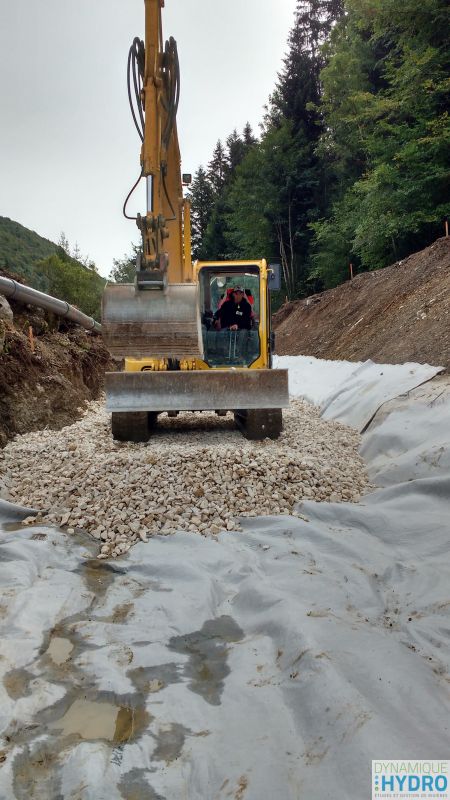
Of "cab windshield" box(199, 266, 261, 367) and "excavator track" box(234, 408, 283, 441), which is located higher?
"cab windshield" box(199, 266, 261, 367)

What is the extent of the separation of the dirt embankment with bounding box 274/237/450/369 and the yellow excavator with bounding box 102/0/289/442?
2448 millimetres

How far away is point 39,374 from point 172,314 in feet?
13.2

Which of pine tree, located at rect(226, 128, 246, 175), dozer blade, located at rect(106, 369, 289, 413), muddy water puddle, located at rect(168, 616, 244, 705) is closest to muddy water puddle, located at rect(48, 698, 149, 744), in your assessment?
muddy water puddle, located at rect(168, 616, 244, 705)

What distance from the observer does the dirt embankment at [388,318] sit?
8.43m

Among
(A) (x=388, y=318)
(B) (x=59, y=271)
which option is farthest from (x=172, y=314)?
(B) (x=59, y=271)

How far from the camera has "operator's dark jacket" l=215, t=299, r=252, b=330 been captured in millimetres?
7359

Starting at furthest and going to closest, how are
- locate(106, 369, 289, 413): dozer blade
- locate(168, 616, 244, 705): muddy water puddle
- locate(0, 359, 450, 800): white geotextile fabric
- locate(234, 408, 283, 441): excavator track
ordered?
1. locate(234, 408, 283, 441): excavator track
2. locate(106, 369, 289, 413): dozer blade
3. locate(168, 616, 244, 705): muddy water puddle
4. locate(0, 359, 450, 800): white geotextile fabric

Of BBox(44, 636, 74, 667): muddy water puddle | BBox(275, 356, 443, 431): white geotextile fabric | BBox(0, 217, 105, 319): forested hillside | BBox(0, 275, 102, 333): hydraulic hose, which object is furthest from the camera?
BBox(0, 217, 105, 319): forested hillside

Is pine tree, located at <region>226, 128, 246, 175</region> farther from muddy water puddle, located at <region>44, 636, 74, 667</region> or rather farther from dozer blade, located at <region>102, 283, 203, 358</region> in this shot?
muddy water puddle, located at <region>44, 636, 74, 667</region>

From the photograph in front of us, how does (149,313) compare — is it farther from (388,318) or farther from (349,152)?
(349,152)

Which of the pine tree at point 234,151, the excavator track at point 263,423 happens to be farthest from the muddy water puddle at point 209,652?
the pine tree at point 234,151

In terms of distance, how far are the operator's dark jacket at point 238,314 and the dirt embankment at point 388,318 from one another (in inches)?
98.3

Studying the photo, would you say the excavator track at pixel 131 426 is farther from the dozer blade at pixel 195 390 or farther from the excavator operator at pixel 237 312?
the excavator operator at pixel 237 312

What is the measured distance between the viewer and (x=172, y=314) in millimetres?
4801
